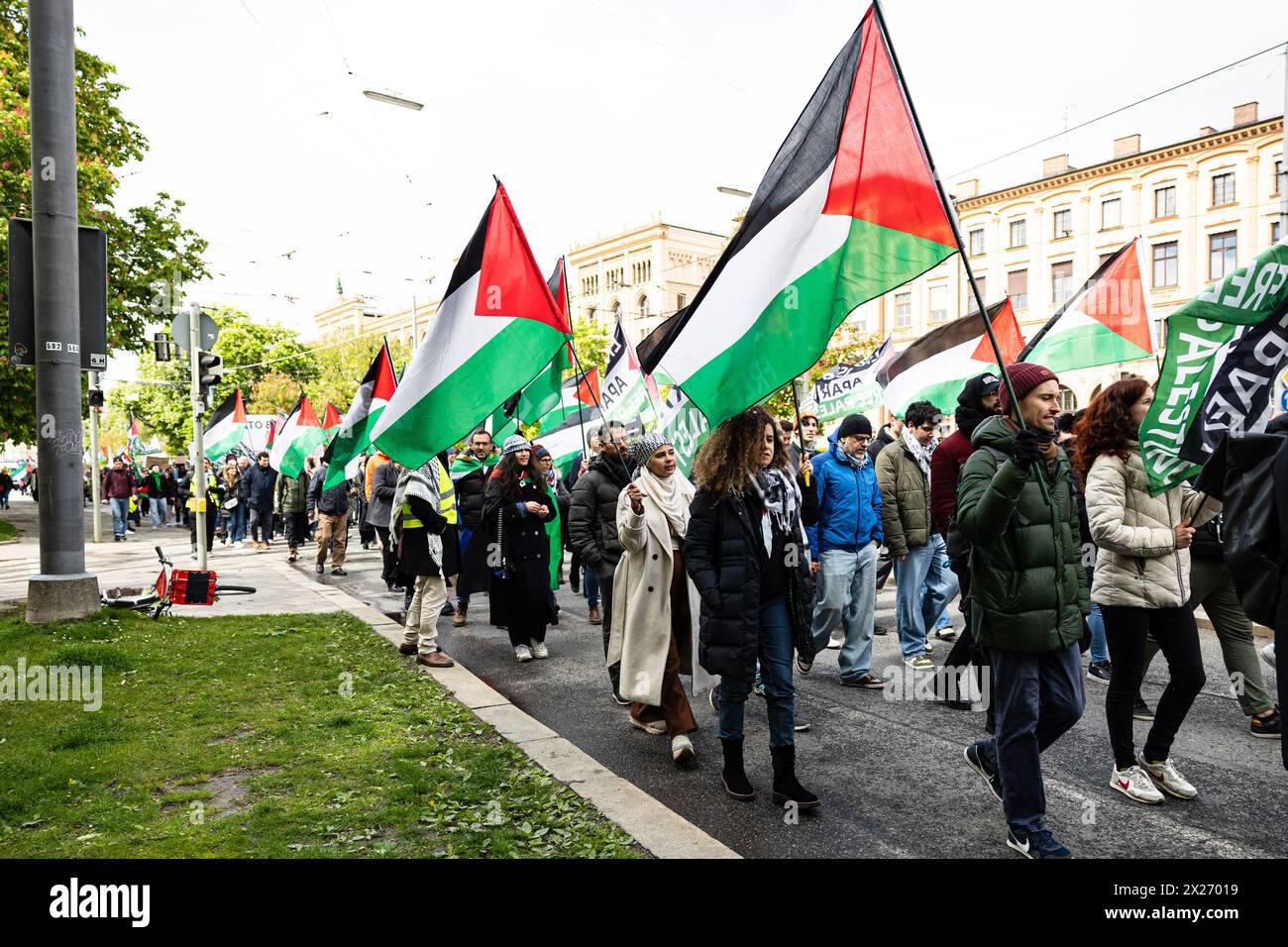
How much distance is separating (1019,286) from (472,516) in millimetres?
45439

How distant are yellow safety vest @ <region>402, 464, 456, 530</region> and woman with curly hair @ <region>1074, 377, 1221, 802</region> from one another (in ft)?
16.6

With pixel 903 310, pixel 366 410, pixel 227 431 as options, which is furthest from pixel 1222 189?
pixel 366 410

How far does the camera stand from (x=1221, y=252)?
40.2 meters

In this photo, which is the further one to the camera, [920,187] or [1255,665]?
[1255,665]

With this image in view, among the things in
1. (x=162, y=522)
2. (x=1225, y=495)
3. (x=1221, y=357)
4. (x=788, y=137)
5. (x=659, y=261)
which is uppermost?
(x=659, y=261)

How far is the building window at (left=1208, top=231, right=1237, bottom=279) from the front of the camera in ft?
131

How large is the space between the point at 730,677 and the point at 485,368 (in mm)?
2831

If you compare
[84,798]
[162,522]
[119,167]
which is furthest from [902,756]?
[162,522]

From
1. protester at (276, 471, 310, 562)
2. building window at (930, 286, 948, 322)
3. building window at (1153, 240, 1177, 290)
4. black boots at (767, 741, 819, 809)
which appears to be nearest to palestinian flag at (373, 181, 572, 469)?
black boots at (767, 741, 819, 809)

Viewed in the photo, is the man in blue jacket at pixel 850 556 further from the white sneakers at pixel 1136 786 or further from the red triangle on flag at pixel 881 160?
the red triangle on flag at pixel 881 160

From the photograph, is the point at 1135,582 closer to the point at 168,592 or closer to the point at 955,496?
the point at 955,496

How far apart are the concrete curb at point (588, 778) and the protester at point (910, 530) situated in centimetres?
308

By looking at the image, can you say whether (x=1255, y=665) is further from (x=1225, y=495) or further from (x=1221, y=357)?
(x=1225, y=495)

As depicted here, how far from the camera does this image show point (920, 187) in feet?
13.4
